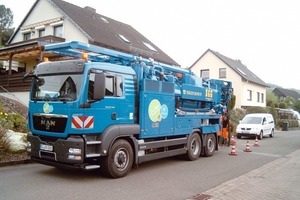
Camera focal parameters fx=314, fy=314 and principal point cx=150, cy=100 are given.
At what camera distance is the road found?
21.4ft

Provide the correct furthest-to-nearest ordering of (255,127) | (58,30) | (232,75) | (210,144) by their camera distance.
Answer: (232,75), (58,30), (255,127), (210,144)

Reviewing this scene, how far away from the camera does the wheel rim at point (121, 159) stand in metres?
8.05

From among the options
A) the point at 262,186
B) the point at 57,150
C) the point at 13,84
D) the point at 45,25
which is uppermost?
the point at 45,25

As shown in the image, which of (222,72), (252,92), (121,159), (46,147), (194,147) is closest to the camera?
(46,147)

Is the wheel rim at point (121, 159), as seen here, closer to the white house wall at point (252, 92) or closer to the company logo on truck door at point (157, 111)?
the company logo on truck door at point (157, 111)

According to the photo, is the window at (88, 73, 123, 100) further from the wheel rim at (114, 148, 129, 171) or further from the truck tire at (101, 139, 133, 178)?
the wheel rim at (114, 148, 129, 171)

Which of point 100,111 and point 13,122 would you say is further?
point 13,122

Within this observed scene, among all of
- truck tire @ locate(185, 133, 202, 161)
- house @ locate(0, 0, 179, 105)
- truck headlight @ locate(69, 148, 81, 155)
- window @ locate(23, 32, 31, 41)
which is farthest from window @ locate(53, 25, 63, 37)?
truck headlight @ locate(69, 148, 81, 155)

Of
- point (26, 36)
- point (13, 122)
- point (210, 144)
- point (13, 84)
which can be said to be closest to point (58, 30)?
point (26, 36)

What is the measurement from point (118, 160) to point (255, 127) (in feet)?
54.9

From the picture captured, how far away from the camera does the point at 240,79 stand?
1511 inches

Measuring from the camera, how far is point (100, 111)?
7691mm

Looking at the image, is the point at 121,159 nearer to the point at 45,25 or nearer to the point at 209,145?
the point at 209,145

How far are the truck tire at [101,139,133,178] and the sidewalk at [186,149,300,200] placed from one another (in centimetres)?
224
